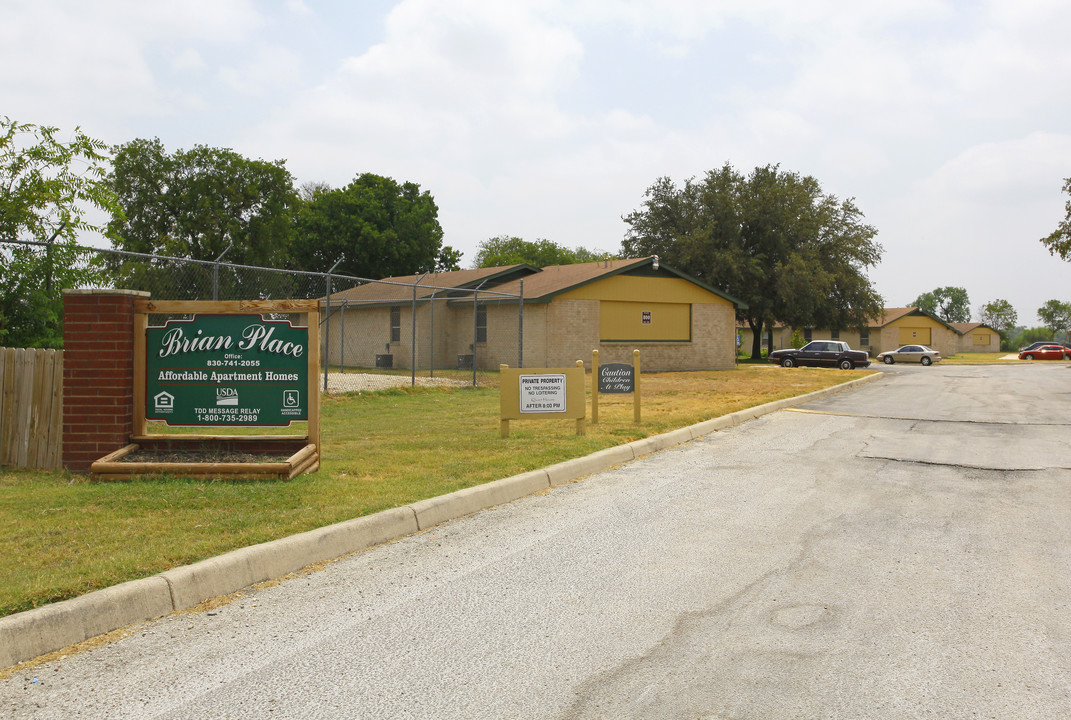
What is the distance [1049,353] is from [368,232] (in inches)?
1988

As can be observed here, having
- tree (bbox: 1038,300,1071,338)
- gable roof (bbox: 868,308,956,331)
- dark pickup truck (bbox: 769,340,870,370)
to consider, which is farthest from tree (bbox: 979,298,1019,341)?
dark pickup truck (bbox: 769,340,870,370)

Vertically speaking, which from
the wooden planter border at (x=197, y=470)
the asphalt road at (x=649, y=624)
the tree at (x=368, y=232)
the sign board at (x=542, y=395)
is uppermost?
the tree at (x=368, y=232)

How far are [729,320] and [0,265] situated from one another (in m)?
30.7

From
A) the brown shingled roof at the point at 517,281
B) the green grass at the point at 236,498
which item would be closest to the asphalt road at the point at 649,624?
the green grass at the point at 236,498

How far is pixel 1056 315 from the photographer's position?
12138 cm

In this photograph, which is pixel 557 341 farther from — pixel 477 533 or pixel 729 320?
pixel 477 533

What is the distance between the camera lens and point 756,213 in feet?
154

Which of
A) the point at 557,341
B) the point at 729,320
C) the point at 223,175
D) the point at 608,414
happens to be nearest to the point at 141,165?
the point at 223,175

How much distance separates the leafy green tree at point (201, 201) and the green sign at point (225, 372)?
3893 cm

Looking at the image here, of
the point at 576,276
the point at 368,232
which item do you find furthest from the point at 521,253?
the point at 576,276

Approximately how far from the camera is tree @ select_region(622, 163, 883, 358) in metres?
Result: 46.1

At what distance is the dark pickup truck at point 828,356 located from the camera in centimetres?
3844

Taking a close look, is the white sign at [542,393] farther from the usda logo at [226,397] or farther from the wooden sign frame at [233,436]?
the usda logo at [226,397]

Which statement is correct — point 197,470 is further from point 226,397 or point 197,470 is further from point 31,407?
point 31,407
